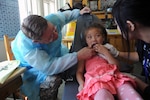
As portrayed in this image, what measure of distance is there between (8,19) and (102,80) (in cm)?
138

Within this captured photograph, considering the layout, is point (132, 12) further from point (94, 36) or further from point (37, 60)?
point (37, 60)

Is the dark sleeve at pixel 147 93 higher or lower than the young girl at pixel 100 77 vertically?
lower

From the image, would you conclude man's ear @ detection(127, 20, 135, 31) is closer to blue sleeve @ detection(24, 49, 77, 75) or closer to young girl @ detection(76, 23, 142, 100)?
young girl @ detection(76, 23, 142, 100)

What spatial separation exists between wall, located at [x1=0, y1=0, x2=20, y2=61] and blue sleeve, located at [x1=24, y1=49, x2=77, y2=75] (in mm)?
819

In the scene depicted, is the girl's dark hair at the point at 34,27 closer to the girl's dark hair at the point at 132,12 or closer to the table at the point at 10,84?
the table at the point at 10,84

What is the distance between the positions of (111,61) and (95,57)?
16 cm

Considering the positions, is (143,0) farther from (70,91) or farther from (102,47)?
(70,91)

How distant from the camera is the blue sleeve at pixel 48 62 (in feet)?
3.69

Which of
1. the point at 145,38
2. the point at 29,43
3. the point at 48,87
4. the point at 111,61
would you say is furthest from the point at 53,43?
the point at 145,38

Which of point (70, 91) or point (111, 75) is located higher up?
point (111, 75)

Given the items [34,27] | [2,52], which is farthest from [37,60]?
[2,52]

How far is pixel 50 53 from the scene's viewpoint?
4.19ft

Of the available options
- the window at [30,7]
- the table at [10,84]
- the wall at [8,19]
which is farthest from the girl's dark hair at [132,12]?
the window at [30,7]

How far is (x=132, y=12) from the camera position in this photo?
750 mm
